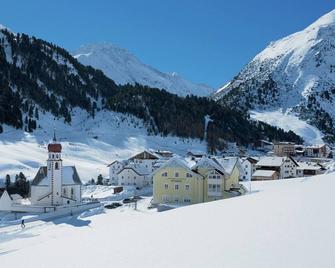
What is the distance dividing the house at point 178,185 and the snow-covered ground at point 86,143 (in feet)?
117

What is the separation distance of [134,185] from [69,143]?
47152 mm

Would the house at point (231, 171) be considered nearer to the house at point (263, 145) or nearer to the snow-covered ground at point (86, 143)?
the snow-covered ground at point (86, 143)

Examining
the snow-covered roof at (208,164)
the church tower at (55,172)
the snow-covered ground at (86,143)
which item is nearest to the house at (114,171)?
the snow-covered ground at (86,143)

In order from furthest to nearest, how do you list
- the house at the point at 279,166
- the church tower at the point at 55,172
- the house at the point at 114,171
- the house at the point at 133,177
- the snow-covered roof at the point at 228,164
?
the house at the point at 279,166
the house at the point at 114,171
the house at the point at 133,177
the church tower at the point at 55,172
the snow-covered roof at the point at 228,164

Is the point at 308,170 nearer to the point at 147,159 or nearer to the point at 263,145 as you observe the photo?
the point at 147,159

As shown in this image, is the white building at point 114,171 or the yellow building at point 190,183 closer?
the yellow building at point 190,183

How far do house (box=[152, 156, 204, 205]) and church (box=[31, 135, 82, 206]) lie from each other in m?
11.3

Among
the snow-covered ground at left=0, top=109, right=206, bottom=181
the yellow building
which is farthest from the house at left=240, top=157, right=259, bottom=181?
the yellow building

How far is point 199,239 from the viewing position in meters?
12.1

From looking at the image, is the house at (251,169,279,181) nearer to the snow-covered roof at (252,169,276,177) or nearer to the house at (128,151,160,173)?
the snow-covered roof at (252,169,276,177)

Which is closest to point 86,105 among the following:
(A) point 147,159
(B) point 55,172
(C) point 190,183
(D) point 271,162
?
(A) point 147,159

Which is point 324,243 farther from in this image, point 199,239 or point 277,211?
point 277,211

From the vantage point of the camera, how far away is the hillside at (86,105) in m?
146

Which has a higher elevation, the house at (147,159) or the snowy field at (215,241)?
the house at (147,159)
